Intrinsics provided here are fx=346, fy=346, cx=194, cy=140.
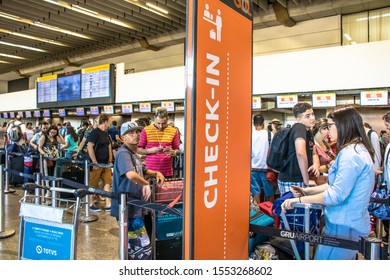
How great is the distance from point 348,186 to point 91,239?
337 centimetres

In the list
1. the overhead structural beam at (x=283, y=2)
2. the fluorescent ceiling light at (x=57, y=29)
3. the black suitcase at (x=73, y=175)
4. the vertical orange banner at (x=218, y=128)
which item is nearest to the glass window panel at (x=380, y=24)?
the overhead structural beam at (x=283, y=2)

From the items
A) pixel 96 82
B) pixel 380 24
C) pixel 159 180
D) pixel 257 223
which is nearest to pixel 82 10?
pixel 96 82

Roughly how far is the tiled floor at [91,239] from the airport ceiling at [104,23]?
708cm

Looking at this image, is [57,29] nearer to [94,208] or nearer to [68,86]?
[68,86]

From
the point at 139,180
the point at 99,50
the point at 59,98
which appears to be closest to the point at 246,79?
the point at 139,180

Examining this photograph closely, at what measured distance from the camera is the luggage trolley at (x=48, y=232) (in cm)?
233

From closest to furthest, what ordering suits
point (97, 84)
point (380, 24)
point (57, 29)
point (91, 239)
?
point (91, 239)
point (380, 24)
point (97, 84)
point (57, 29)

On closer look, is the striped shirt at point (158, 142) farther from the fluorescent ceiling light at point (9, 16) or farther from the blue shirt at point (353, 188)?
the fluorescent ceiling light at point (9, 16)

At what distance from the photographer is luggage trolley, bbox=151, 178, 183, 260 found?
3.18m

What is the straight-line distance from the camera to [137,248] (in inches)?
115

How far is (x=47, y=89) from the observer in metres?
14.9

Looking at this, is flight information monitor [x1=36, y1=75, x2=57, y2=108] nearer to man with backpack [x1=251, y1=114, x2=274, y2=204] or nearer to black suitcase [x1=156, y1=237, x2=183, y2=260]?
man with backpack [x1=251, y1=114, x2=274, y2=204]

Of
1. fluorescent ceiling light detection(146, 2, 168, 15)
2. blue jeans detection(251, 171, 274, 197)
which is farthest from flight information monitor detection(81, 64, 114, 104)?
blue jeans detection(251, 171, 274, 197)

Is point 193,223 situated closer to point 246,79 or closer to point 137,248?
point 246,79
